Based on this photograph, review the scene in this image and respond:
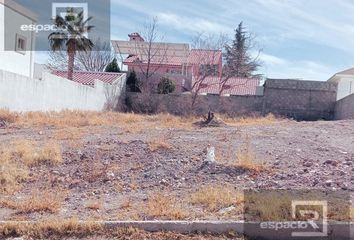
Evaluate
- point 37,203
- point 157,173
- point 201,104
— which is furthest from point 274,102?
point 37,203

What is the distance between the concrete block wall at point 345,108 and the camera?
60.6ft

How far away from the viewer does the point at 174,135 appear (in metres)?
10.5

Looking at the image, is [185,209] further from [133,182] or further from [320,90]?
[320,90]

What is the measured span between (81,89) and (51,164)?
1393cm

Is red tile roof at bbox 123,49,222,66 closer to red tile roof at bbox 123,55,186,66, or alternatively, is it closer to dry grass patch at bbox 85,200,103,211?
red tile roof at bbox 123,55,186,66

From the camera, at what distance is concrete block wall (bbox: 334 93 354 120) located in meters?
18.5

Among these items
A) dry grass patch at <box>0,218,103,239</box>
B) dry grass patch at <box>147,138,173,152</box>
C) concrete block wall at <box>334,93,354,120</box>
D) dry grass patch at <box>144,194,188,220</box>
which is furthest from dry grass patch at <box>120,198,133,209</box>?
concrete block wall at <box>334,93,354,120</box>

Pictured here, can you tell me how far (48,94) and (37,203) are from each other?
13095 millimetres

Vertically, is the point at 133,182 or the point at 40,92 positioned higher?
the point at 40,92

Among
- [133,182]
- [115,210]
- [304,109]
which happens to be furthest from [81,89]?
[115,210]

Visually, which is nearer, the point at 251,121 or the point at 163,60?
the point at 251,121

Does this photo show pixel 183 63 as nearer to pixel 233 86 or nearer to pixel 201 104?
pixel 233 86

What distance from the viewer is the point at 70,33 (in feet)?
80.1

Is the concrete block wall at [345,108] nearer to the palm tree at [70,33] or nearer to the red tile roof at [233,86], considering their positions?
the red tile roof at [233,86]
